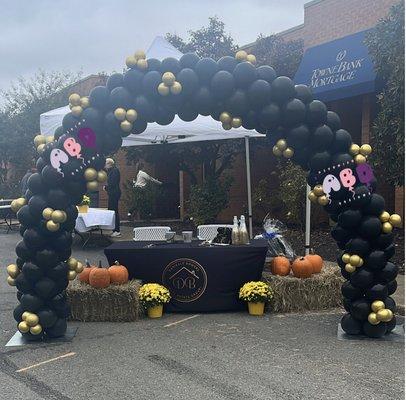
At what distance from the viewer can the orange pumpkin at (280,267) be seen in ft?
21.8

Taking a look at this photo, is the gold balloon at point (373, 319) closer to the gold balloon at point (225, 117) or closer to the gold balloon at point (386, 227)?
the gold balloon at point (386, 227)

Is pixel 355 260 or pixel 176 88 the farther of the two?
pixel 355 260

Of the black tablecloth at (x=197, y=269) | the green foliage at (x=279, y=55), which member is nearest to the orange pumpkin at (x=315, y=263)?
the black tablecloth at (x=197, y=269)

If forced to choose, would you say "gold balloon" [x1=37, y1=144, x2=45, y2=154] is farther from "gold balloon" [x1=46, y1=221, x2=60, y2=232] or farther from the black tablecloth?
the black tablecloth

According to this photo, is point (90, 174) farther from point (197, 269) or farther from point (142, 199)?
point (142, 199)

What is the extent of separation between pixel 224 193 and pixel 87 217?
196 inches

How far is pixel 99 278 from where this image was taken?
619cm

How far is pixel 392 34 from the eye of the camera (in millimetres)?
9516

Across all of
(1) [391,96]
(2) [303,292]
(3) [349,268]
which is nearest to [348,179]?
(3) [349,268]

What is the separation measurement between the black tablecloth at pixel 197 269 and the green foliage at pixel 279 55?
990 cm

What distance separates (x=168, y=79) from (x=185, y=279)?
2523 millimetres

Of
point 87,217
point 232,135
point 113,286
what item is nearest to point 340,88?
point 232,135

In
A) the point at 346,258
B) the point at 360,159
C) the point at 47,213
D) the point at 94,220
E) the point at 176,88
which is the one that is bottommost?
the point at 346,258

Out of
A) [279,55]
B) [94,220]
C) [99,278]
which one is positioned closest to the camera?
[99,278]
